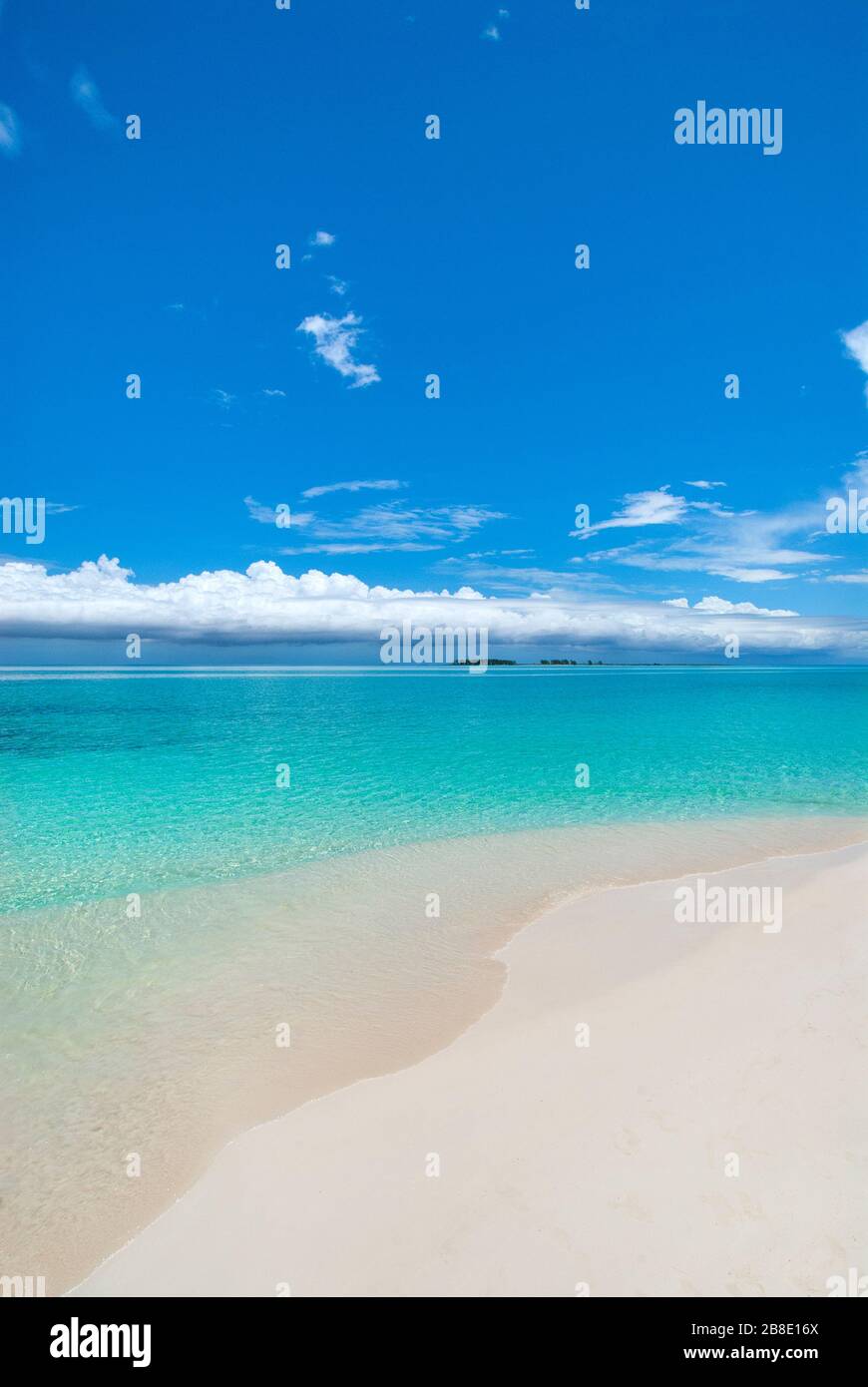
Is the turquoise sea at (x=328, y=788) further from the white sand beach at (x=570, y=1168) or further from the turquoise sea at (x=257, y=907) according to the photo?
the white sand beach at (x=570, y=1168)

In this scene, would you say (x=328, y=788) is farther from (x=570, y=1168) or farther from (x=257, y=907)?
(x=570, y=1168)

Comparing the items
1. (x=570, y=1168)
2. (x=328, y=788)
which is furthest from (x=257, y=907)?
(x=328, y=788)

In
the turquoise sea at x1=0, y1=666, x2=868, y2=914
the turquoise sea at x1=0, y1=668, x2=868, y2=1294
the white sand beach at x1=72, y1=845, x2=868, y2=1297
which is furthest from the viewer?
the turquoise sea at x1=0, y1=666, x2=868, y2=914

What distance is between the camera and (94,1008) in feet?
28.9

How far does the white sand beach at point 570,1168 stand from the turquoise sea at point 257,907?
63 centimetres

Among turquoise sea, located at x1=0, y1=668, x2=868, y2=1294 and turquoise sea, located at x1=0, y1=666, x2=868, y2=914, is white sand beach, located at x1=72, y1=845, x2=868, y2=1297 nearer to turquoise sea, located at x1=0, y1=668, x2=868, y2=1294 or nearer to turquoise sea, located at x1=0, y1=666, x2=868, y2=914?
turquoise sea, located at x1=0, y1=668, x2=868, y2=1294

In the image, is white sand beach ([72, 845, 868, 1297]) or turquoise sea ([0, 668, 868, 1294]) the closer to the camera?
white sand beach ([72, 845, 868, 1297])

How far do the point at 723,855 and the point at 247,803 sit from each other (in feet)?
49.1

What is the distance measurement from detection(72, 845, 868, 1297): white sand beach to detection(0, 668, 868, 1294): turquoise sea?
0.63m

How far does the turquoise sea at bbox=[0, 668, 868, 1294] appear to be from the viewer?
647cm

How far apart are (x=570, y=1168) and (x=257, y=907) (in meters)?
8.48

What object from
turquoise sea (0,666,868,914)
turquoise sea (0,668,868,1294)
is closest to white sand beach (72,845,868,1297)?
turquoise sea (0,668,868,1294)
